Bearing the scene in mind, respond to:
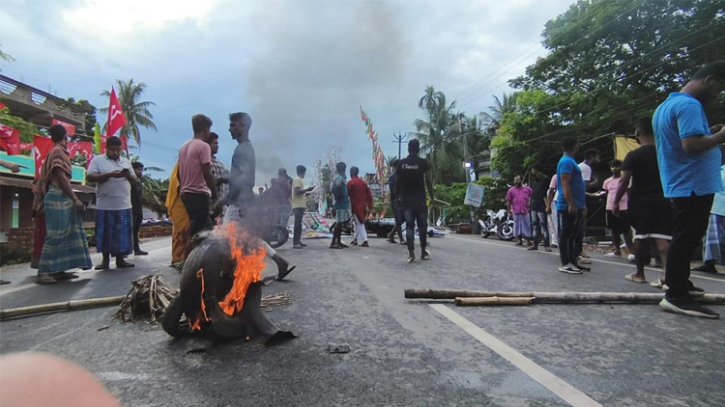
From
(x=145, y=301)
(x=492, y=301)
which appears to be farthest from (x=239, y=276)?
(x=492, y=301)

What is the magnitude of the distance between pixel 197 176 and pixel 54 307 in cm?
162

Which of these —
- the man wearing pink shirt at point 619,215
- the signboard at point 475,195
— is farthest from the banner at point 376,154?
the man wearing pink shirt at point 619,215

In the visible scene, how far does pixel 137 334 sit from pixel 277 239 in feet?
19.9

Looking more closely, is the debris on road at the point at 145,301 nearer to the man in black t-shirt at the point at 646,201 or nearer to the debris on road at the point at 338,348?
the debris on road at the point at 338,348

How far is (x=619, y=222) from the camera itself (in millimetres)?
7184

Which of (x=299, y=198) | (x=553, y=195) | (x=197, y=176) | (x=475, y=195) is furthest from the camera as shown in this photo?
(x=475, y=195)

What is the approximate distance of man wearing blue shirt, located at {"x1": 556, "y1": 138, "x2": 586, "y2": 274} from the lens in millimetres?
5383

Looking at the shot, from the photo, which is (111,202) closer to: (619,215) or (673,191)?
(673,191)

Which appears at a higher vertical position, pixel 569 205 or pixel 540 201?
pixel 540 201

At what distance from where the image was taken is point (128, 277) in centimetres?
497

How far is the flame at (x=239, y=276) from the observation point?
8.44ft

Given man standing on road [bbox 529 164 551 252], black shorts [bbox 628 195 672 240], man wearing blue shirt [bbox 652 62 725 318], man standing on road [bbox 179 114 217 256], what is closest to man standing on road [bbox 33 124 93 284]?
man standing on road [bbox 179 114 217 256]

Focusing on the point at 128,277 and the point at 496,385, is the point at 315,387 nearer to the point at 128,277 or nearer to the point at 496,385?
the point at 496,385

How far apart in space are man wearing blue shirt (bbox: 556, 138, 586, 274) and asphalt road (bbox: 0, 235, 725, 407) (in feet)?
6.83
